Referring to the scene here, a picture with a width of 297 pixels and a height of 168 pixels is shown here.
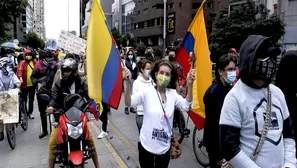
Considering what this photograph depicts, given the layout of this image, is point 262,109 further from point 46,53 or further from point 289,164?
point 46,53

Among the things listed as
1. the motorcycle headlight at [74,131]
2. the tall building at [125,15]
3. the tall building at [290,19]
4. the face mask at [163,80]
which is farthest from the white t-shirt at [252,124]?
the tall building at [125,15]

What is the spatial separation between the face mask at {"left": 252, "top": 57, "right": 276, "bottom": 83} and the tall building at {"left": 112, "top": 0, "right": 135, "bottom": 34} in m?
88.9

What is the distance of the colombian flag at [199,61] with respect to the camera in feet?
15.1

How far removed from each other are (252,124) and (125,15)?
99.2 meters

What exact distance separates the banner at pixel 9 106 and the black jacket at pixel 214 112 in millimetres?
4219

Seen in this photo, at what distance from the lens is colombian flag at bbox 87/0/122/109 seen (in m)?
3.90

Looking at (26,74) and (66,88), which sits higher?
(26,74)

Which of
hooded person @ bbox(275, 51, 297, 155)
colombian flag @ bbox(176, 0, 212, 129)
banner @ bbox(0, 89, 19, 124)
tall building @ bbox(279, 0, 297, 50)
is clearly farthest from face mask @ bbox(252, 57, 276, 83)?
tall building @ bbox(279, 0, 297, 50)

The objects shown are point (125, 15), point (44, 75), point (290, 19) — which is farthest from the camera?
point (125, 15)

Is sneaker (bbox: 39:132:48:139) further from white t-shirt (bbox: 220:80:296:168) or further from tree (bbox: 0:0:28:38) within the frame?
tree (bbox: 0:0:28:38)

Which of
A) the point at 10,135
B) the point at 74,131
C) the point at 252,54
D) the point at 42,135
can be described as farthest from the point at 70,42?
the point at 252,54

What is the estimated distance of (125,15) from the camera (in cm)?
9944

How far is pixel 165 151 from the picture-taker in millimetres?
3631

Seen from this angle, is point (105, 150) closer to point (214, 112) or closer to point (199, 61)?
point (199, 61)
